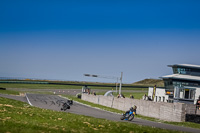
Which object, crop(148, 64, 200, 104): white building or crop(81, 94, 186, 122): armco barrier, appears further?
crop(148, 64, 200, 104): white building

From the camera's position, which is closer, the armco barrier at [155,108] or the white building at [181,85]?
the armco barrier at [155,108]

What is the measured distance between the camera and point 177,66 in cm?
7088

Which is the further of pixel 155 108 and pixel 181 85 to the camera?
pixel 181 85

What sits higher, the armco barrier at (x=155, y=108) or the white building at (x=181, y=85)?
the white building at (x=181, y=85)

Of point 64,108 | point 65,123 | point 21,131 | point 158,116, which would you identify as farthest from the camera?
point 64,108

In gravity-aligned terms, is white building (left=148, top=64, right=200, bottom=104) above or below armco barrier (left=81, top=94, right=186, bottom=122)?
above

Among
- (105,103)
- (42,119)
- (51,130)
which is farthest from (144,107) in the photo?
(51,130)

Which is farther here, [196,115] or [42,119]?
[196,115]

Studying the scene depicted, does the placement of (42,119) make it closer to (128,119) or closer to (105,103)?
(128,119)

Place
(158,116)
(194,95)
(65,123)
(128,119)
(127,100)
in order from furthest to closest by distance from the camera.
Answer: (194,95), (127,100), (158,116), (128,119), (65,123)

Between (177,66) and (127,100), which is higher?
(177,66)

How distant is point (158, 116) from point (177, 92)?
23.9 m

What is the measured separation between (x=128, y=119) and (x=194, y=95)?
31.7 m

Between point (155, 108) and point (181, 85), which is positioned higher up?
point (181, 85)
